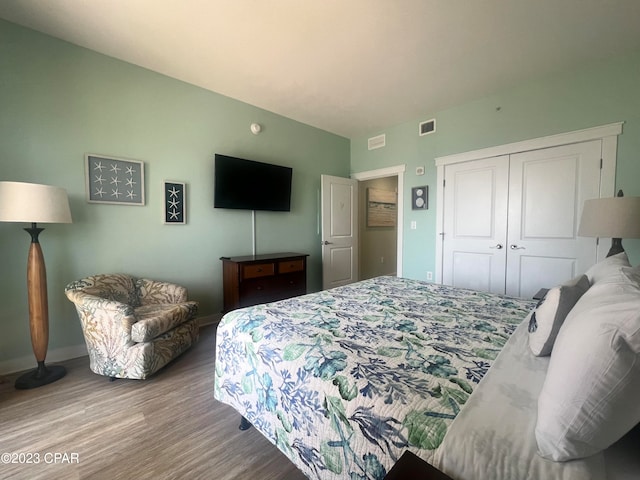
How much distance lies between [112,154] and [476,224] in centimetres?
401

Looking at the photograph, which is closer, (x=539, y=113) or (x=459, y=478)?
(x=459, y=478)

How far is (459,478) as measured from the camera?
0.65 metres

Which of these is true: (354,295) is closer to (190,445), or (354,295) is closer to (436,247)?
(190,445)

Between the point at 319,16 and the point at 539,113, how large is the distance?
2502mm

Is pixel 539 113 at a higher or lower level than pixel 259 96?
lower

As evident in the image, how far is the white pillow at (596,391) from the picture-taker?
562mm

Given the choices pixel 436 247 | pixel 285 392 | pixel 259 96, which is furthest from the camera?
pixel 436 247

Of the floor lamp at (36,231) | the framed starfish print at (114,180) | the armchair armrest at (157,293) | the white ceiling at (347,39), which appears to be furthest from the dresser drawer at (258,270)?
the white ceiling at (347,39)

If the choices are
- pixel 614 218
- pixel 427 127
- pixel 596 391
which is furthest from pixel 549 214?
pixel 596 391

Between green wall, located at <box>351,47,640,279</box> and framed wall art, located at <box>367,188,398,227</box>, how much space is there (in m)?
1.18

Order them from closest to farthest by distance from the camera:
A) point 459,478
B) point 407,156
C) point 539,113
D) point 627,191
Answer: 1. point 459,478
2. point 627,191
3. point 539,113
4. point 407,156

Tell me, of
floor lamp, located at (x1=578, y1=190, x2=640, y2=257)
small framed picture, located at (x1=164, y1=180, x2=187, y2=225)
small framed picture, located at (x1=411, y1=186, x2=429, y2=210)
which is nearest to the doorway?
small framed picture, located at (x1=411, y1=186, x2=429, y2=210)

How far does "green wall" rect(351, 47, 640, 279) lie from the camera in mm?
2459

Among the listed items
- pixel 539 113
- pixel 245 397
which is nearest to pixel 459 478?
pixel 245 397
